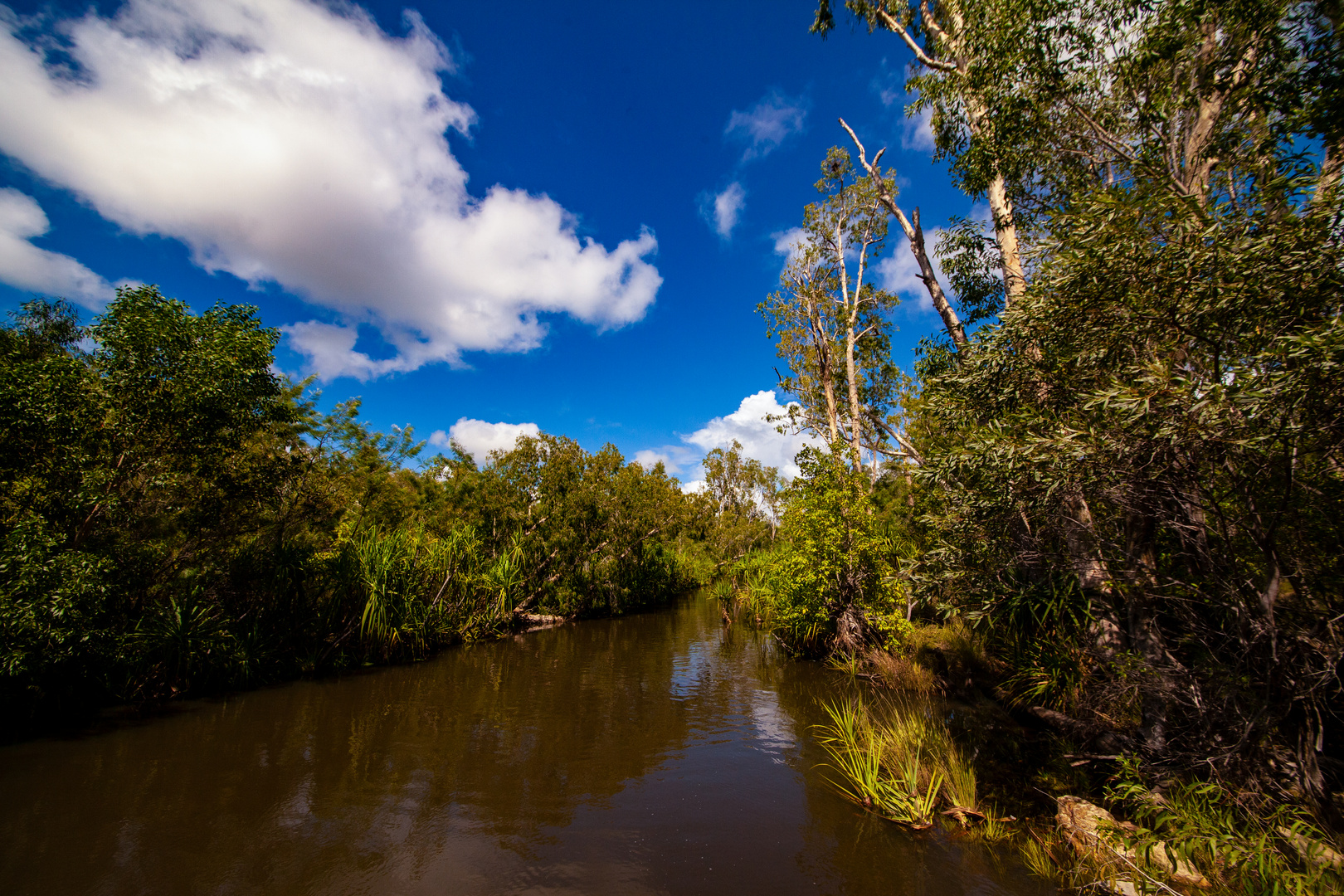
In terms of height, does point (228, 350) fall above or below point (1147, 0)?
below

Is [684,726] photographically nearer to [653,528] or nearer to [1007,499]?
[1007,499]

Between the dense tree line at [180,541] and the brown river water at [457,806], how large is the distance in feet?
3.79

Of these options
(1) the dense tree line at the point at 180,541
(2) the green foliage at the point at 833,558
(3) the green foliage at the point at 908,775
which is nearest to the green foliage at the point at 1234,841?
(3) the green foliage at the point at 908,775

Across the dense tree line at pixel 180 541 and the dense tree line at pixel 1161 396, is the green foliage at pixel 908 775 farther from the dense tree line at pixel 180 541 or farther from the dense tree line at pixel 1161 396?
the dense tree line at pixel 180 541

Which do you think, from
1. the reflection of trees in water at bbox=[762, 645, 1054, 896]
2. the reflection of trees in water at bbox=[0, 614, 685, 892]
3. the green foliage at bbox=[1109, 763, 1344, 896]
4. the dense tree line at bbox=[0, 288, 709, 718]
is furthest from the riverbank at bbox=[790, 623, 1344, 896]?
the dense tree line at bbox=[0, 288, 709, 718]

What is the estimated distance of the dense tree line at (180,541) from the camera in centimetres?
705

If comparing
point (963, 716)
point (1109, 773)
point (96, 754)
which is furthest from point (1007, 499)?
point (96, 754)

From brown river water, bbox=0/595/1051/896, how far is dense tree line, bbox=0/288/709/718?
115 centimetres

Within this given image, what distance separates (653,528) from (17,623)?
19102 millimetres

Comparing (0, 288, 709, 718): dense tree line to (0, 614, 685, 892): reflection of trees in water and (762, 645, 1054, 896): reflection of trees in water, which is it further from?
(762, 645, 1054, 896): reflection of trees in water

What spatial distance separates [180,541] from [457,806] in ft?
25.1

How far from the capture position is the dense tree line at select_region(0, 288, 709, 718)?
7047 millimetres

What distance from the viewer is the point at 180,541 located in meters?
9.44

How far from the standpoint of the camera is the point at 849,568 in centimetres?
1183
